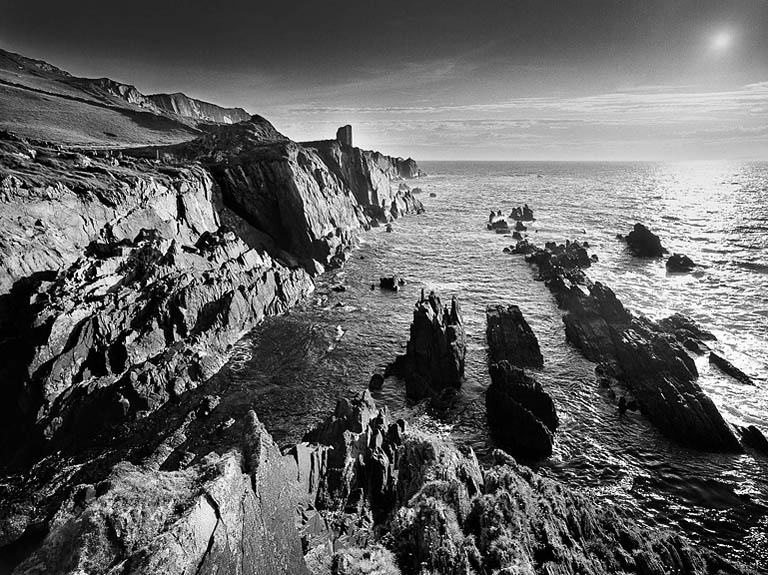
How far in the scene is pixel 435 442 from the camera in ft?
66.7

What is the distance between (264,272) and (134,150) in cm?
5029

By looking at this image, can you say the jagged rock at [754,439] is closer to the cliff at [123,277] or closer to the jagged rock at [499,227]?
the cliff at [123,277]

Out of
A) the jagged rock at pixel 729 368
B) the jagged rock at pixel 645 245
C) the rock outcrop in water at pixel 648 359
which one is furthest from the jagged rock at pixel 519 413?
→ the jagged rock at pixel 645 245

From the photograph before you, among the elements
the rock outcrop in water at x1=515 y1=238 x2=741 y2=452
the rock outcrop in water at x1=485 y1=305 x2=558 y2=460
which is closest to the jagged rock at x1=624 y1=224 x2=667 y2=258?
the rock outcrop in water at x1=515 y1=238 x2=741 y2=452

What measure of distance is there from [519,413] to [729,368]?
2104 cm

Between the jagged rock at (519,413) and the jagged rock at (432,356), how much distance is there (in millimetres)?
3546

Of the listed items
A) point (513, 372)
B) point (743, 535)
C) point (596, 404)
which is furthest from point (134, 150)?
point (743, 535)

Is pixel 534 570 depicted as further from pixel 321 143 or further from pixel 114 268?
pixel 321 143

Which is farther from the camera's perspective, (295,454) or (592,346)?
(592,346)

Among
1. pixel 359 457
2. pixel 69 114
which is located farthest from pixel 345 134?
pixel 359 457

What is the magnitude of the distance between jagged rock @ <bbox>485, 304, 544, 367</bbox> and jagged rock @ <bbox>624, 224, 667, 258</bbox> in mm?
44254

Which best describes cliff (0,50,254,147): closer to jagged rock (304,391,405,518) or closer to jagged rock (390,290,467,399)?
jagged rock (390,290,467,399)

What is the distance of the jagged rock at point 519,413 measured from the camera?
87.5 ft

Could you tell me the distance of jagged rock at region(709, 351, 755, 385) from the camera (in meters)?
32.9
